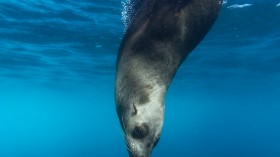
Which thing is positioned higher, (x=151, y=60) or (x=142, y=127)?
(x=151, y=60)

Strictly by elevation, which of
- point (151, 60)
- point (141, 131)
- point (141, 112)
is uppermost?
point (151, 60)

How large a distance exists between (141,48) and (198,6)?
613 mm

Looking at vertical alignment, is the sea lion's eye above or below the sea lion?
below

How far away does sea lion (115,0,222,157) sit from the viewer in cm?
255

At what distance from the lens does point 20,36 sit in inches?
674

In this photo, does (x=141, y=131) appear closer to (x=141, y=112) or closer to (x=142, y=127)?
(x=142, y=127)

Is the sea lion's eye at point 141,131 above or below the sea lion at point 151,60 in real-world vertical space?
below

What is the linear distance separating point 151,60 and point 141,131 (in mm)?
582

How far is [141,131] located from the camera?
2611 millimetres

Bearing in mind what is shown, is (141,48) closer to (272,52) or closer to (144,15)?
(144,15)

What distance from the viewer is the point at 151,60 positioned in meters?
2.59

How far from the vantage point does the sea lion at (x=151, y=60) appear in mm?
2549

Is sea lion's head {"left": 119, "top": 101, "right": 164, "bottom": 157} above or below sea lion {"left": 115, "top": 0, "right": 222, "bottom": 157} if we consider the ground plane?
below

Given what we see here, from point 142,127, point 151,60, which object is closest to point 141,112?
point 142,127
